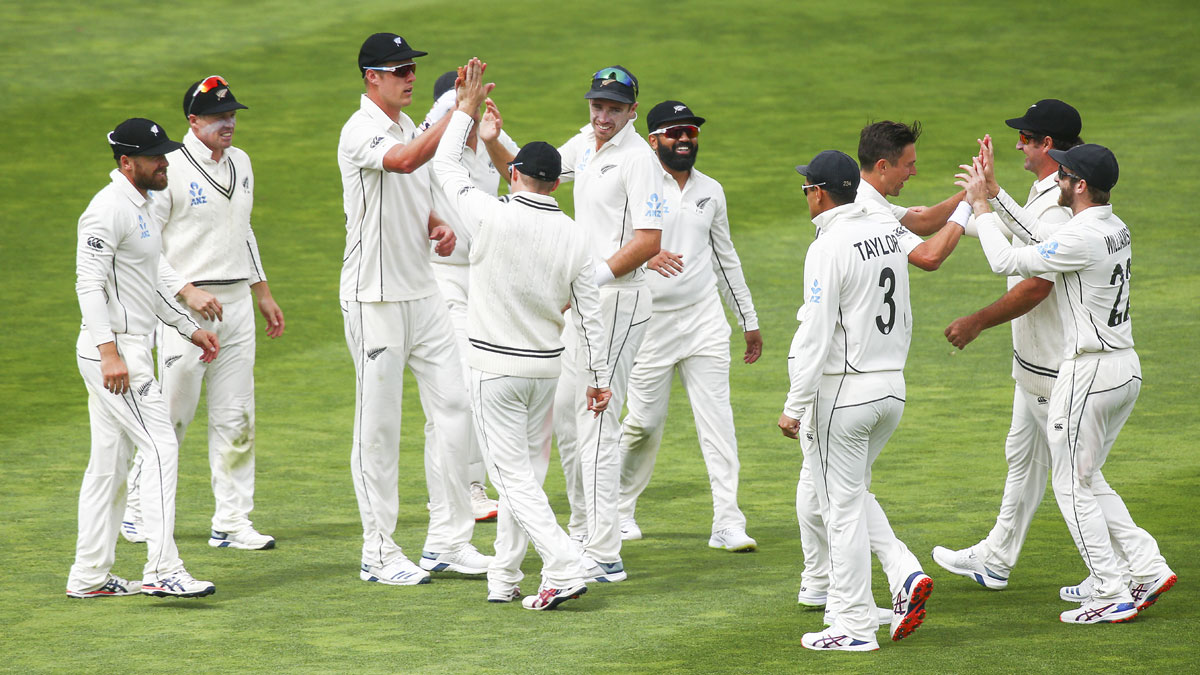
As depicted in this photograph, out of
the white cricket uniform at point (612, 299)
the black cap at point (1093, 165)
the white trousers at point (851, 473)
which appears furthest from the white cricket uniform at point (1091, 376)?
the white cricket uniform at point (612, 299)

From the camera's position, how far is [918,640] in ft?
19.5

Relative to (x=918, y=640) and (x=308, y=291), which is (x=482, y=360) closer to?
(x=918, y=640)

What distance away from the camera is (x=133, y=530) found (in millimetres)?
7828

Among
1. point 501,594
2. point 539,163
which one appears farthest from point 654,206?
point 501,594

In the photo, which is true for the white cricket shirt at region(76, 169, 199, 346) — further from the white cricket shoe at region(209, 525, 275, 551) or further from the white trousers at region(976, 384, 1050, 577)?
the white trousers at region(976, 384, 1050, 577)

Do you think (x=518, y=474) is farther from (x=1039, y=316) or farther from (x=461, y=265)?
(x=1039, y=316)

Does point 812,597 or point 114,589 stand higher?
point 812,597

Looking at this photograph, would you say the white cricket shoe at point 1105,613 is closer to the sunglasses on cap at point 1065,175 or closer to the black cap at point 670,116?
the sunglasses on cap at point 1065,175

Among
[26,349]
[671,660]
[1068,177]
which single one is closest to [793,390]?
[671,660]

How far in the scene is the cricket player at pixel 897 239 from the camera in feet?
19.8

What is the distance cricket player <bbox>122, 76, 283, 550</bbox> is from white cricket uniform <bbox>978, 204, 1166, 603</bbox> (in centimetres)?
399

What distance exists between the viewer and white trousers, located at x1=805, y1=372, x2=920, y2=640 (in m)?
5.81

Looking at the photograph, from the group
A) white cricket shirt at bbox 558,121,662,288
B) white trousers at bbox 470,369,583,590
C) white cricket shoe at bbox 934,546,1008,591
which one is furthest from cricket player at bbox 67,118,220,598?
white cricket shoe at bbox 934,546,1008,591

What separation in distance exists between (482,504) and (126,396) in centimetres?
261
